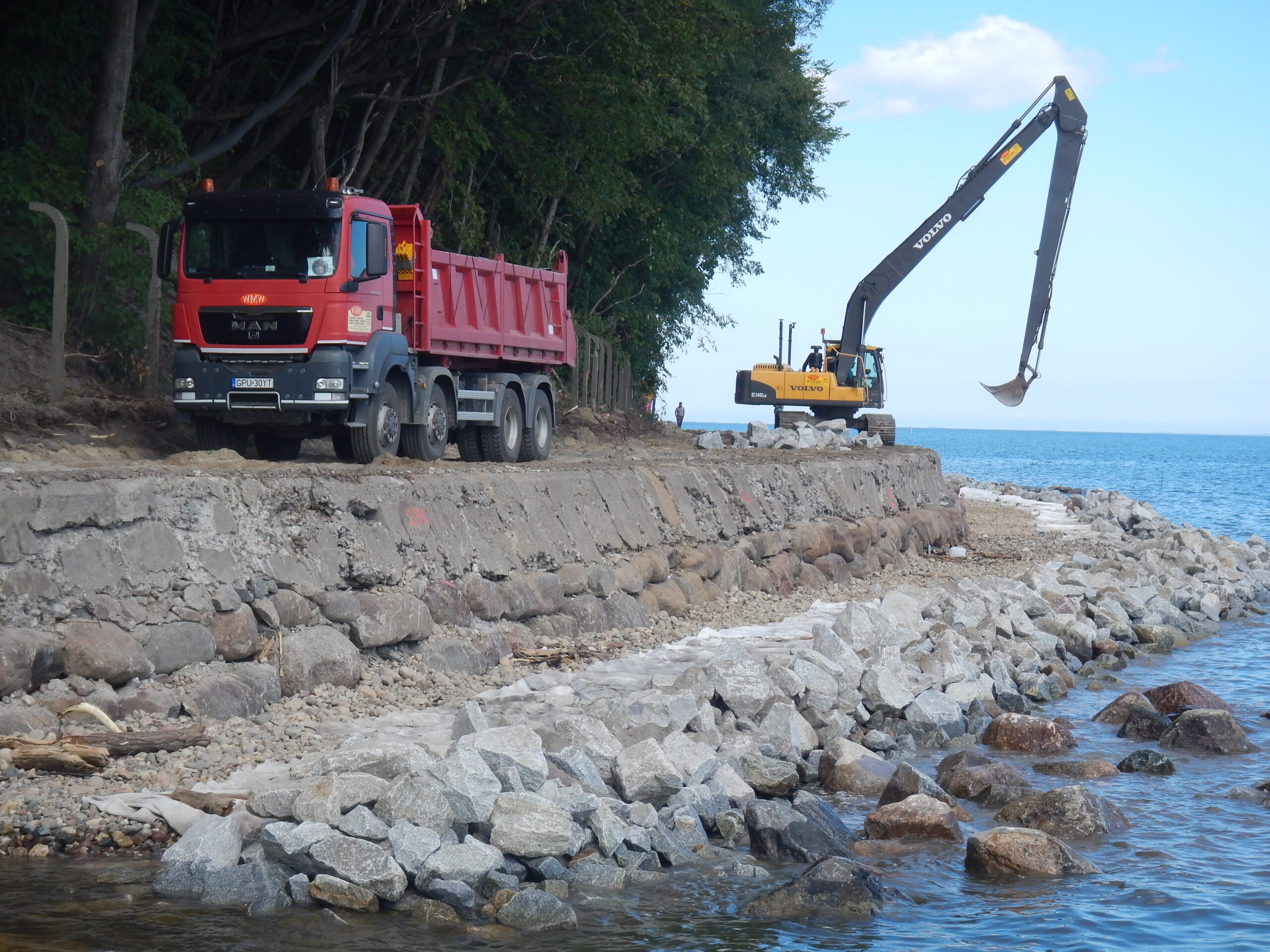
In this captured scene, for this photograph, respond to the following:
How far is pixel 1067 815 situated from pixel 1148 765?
70.6 inches

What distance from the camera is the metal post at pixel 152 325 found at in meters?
15.6

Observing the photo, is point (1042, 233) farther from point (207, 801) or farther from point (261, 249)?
point (207, 801)

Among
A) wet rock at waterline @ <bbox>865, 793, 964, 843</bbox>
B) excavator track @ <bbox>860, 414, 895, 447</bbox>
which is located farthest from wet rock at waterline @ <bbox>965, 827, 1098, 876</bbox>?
excavator track @ <bbox>860, 414, 895, 447</bbox>

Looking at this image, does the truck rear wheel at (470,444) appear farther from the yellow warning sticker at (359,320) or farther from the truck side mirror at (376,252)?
the truck side mirror at (376,252)

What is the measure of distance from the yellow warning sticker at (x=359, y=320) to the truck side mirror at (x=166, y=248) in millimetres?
1938

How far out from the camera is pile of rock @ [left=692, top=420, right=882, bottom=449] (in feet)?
82.3

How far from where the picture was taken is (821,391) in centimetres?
2969

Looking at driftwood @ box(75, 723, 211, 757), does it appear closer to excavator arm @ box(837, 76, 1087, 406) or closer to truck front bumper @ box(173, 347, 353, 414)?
truck front bumper @ box(173, 347, 353, 414)

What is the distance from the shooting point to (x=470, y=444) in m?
15.6

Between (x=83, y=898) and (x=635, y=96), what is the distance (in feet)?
61.8

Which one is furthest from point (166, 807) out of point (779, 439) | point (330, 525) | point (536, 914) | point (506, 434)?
point (779, 439)

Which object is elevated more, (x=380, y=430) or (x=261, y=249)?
(x=261, y=249)

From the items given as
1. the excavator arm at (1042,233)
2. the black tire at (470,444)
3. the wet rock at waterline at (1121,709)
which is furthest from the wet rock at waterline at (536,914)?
the excavator arm at (1042,233)

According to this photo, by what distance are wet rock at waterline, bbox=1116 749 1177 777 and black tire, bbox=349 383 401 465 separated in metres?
7.23
